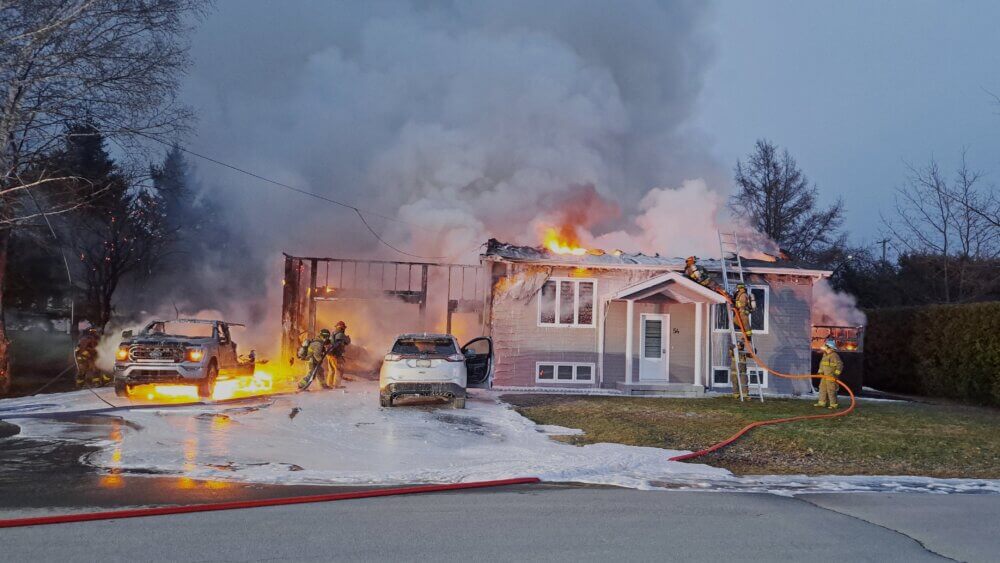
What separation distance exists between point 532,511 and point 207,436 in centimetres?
630

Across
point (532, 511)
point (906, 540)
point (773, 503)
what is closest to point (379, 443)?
point (532, 511)

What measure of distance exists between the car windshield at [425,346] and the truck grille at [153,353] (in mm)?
4609

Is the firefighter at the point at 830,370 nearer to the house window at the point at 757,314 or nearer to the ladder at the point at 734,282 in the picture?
the ladder at the point at 734,282

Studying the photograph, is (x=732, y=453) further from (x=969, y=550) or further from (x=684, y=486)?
(x=969, y=550)

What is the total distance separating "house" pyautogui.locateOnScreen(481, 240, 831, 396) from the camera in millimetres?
19781

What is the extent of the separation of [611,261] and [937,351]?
9.95 m

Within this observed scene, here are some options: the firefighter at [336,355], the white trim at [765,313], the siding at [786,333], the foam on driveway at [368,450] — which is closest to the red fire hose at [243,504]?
the foam on driveway at [368,450]

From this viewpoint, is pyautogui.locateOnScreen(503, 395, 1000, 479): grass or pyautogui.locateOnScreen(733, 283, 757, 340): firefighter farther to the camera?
pyautogui.locateOnScreen(733, 283, 757, 340): firefighter

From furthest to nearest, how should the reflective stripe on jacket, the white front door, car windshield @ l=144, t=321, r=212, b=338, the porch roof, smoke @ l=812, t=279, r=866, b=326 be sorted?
smoke @ l=812, t=279, r=866, b=326 < the white front door < the porch roof < car windshield @ l=144, t=321, r=212, b=338 < the reflective stripe on jacket

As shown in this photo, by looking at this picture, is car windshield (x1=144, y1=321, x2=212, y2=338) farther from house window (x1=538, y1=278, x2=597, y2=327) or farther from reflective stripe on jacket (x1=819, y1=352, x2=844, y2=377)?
reflective stripe on jacket (x1=819, y1=352, x2=844, y2=377)

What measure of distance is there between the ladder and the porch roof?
21.2 inches

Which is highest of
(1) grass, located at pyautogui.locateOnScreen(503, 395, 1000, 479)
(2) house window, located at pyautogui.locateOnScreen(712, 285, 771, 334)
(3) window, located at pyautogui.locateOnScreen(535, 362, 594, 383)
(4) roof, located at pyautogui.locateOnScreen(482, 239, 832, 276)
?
(4) roof, located at pyautogui.locateOnScreen(482, 239, 832, 276)

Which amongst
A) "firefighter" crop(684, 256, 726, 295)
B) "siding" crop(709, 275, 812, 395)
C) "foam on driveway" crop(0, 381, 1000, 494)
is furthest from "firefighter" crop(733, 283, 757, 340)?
"foam on driveway" crop(0, 381, 1000, 494)

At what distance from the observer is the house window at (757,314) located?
20219 millimetres
